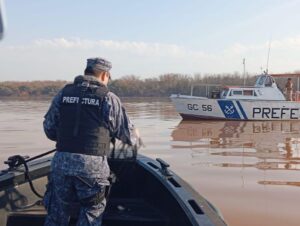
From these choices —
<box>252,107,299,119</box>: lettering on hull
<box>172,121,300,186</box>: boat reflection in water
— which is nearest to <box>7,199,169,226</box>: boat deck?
<box>172,121,300,186</box>: boat reflection in water

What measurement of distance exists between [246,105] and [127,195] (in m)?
17.0

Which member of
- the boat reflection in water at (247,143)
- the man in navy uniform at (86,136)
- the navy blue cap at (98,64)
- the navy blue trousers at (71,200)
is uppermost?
the navy blue cap at (98,64)

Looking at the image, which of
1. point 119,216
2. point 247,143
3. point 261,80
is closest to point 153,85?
point 261,80

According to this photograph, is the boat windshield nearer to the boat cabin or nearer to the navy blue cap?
the boat cabin

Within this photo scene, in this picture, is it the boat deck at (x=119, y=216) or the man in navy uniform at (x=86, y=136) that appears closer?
the man in navy uniform at (x=86, y=136)

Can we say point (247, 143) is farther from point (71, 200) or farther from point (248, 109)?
point (71, 200)

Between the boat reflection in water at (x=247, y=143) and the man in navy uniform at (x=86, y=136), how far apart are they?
5.12m

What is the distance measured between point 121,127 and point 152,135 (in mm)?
12088

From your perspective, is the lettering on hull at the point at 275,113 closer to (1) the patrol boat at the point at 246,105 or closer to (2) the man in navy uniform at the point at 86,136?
(1) the patrol boat at the point at 246,105

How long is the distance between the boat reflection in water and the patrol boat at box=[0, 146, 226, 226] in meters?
3.56

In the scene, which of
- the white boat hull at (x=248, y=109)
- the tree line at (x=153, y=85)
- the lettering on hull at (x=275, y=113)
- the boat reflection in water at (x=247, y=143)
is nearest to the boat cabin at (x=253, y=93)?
the white boat hull at (x=248, y=109)

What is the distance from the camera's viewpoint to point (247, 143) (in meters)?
13.5

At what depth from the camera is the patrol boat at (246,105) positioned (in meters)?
21.3

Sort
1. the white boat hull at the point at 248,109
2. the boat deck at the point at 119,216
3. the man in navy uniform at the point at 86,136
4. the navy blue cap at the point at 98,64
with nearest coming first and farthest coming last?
the man in navy uniform at the point at 86,136, the navy blue cap at the point at 98,64, the boat deck at the point at 119,216, the white boat hull at the point at 248,109
